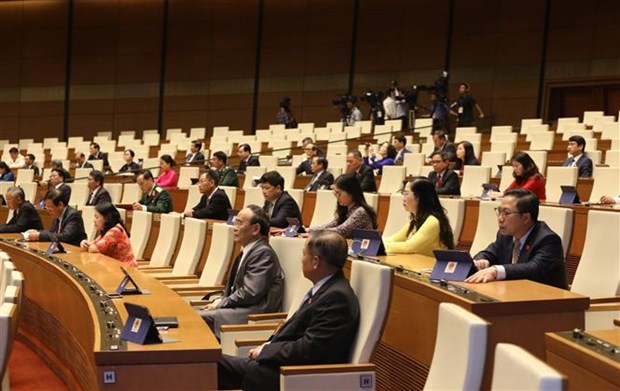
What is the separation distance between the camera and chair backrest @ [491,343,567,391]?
162cm

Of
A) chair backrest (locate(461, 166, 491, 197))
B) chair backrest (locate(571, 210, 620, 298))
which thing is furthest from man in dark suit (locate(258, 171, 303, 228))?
chair backrest (locate(571, 210, 620, 298))

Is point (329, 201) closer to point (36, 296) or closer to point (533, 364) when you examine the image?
point (36, 296)

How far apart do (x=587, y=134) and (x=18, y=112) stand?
11.8m

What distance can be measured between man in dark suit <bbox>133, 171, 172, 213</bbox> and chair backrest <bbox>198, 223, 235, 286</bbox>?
2827 millimetres

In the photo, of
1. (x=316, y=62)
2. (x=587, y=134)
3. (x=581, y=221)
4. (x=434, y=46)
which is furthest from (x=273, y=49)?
(x=581, y=221)

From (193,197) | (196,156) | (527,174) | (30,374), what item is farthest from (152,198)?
(527,174)

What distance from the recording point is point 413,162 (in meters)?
9.28

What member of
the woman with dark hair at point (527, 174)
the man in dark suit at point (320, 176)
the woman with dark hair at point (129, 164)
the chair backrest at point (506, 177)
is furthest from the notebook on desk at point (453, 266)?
the woman with dark hair at point (129, 164)

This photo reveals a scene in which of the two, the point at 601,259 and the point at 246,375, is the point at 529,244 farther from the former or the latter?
the point at 246,375

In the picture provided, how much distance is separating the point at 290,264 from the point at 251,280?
8.1 inches

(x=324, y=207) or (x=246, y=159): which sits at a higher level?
(x=246, y=159)

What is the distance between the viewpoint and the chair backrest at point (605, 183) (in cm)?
663

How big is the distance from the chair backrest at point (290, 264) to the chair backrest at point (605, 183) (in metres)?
3.31

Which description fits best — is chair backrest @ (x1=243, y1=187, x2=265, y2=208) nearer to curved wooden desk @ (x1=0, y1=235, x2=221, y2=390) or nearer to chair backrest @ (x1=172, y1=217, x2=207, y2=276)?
chair backrest @ (x1=172, y1=217, x2=207, y2=276)
